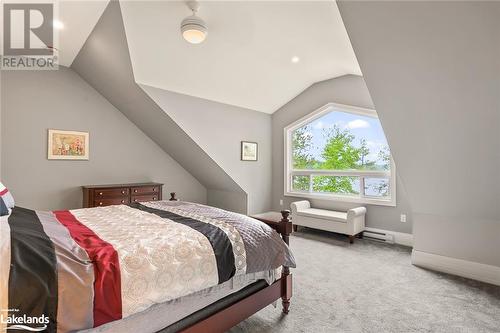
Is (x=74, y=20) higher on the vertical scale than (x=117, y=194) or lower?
higher

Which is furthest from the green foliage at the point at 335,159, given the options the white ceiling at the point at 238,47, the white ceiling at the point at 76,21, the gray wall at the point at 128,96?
the white ceiling at the point at 76,21

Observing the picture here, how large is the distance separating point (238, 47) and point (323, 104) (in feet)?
6.95

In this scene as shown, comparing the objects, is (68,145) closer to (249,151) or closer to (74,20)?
(74,20)

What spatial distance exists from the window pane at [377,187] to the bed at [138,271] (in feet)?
8.85

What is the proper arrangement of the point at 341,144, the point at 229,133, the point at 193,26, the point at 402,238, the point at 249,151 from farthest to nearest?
the point at 249,151
the point at 229,133
the point at 341,144
the point at 402,238
the point at 193,26

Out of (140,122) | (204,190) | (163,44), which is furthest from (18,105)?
(204,190)

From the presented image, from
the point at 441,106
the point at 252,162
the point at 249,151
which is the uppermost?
the point at 441,106

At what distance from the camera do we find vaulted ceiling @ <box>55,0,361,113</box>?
2.72m

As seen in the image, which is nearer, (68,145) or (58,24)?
(58,24)

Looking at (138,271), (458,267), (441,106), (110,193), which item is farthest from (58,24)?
(458,267)

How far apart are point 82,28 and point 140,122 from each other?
72.1 inches

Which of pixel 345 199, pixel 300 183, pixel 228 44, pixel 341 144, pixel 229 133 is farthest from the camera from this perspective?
pixel 300 183

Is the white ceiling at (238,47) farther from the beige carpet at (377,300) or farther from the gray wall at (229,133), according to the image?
the beige carpet at (377,300)

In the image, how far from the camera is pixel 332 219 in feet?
13.5
